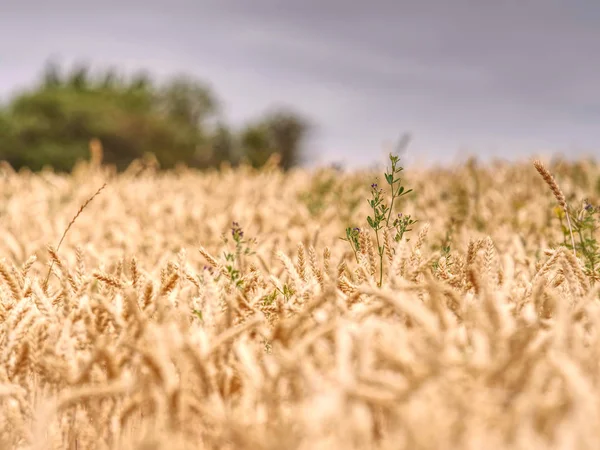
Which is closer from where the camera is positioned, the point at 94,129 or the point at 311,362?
the point at 311,362

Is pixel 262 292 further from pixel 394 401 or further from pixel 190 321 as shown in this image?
pixel 394 401

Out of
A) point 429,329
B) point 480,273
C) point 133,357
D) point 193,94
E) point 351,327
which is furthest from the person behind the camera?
point 193,94

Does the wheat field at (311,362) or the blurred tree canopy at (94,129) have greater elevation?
the blurred tree canopy at (94,129)

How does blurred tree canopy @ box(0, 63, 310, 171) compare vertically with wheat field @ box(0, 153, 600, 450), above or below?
above

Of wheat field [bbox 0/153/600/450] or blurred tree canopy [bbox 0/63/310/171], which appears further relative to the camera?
blurred tree canopy [bbox 0/63/310/171]

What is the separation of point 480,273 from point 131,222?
254 centimetres

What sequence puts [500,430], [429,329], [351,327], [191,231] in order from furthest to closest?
[191,231]
[351,327]
[429,329]
[500,430]

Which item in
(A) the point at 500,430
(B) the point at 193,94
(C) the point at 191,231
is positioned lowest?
(A) the point at 500,430

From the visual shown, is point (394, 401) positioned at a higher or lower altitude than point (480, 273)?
lower

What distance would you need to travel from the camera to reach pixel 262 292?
1.88 m

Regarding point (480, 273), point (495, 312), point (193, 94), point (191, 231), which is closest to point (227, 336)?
point (495, 312)

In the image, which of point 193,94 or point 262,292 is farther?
point 193,94

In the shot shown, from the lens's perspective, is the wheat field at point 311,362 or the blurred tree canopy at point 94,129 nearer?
the wheat field at point 311,362

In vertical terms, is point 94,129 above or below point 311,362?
above
